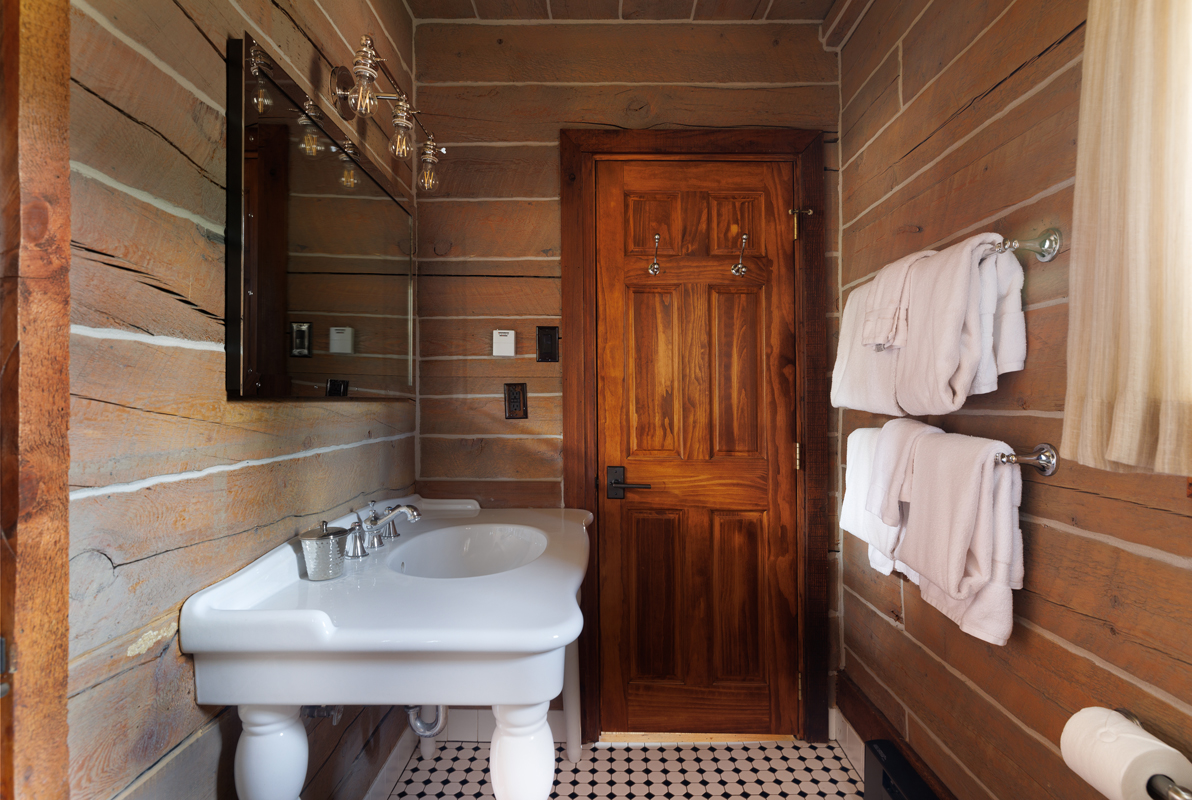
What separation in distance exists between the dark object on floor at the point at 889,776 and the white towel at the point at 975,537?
1.77 feet

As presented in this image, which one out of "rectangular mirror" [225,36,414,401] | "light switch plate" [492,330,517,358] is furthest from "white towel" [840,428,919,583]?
"rectangular mirror" [225,36,414,401]

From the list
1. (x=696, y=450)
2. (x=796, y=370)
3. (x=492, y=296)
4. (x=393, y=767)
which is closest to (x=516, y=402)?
(x=492, y=296)

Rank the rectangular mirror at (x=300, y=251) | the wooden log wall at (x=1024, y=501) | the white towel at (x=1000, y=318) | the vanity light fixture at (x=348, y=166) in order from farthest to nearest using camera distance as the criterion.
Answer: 1. the vanity light fixture at (x=348, y=166)
2. the white towel at (x=1000, y=318)
3. the rectangular mirror at (x=300, y=251)
4. the wooden log wall at (x=1024, y=501)

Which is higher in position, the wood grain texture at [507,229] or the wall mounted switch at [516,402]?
the wood grain texture at [507,229]

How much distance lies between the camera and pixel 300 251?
4.10 ft

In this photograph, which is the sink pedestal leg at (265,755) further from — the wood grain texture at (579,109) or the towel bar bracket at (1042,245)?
the wood grain texture at (579,109)

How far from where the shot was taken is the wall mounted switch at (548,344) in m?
1.98

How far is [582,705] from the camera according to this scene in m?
1.98

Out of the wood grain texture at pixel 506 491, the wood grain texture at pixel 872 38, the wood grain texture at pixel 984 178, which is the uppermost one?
the wood grain texture at pixel 872 38

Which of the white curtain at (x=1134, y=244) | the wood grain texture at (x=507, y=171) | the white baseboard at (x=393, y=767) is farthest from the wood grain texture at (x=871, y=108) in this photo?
the white baseboard at (x=393, y=767)

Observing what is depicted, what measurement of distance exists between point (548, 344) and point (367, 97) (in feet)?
2.95

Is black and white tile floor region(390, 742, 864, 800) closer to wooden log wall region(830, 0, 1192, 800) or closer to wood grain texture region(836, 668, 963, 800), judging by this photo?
wood grain texture region(836, 668, 963, 800)

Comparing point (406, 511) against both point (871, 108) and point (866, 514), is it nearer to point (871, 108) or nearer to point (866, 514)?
point (866, 514)

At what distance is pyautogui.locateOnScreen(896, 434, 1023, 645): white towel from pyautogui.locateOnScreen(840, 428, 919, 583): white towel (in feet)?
0.70
